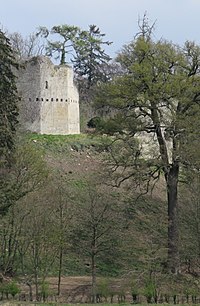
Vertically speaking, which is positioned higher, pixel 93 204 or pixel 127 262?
pixel 93 204

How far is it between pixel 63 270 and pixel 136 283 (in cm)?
565

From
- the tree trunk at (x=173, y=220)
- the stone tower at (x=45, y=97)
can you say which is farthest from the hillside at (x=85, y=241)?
the stone tower at (x=45, y=97)

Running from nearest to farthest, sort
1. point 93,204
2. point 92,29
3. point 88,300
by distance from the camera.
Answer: point 88,300 → point 93,204 → point 92,29

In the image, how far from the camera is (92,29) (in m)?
62.4

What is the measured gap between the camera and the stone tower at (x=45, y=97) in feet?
125

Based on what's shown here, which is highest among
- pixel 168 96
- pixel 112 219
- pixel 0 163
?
pixel 168 96

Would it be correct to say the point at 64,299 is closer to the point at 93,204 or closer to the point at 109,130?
the point at 93,204

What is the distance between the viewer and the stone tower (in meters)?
38.2

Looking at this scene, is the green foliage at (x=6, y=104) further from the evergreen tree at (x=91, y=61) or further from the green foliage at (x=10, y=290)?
the evergreen tree at (x=91, y=61)

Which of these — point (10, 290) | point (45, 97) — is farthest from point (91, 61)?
point (10, 290)

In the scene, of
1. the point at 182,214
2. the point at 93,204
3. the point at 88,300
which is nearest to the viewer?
the point at 88,300

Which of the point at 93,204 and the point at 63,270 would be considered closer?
the point at 93,204

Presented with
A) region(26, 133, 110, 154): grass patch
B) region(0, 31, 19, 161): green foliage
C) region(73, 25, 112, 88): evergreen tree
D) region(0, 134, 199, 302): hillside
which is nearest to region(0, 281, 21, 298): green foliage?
region(0, 134, 199, 302): hillside

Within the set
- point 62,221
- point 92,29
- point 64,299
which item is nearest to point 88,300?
point 64,299
